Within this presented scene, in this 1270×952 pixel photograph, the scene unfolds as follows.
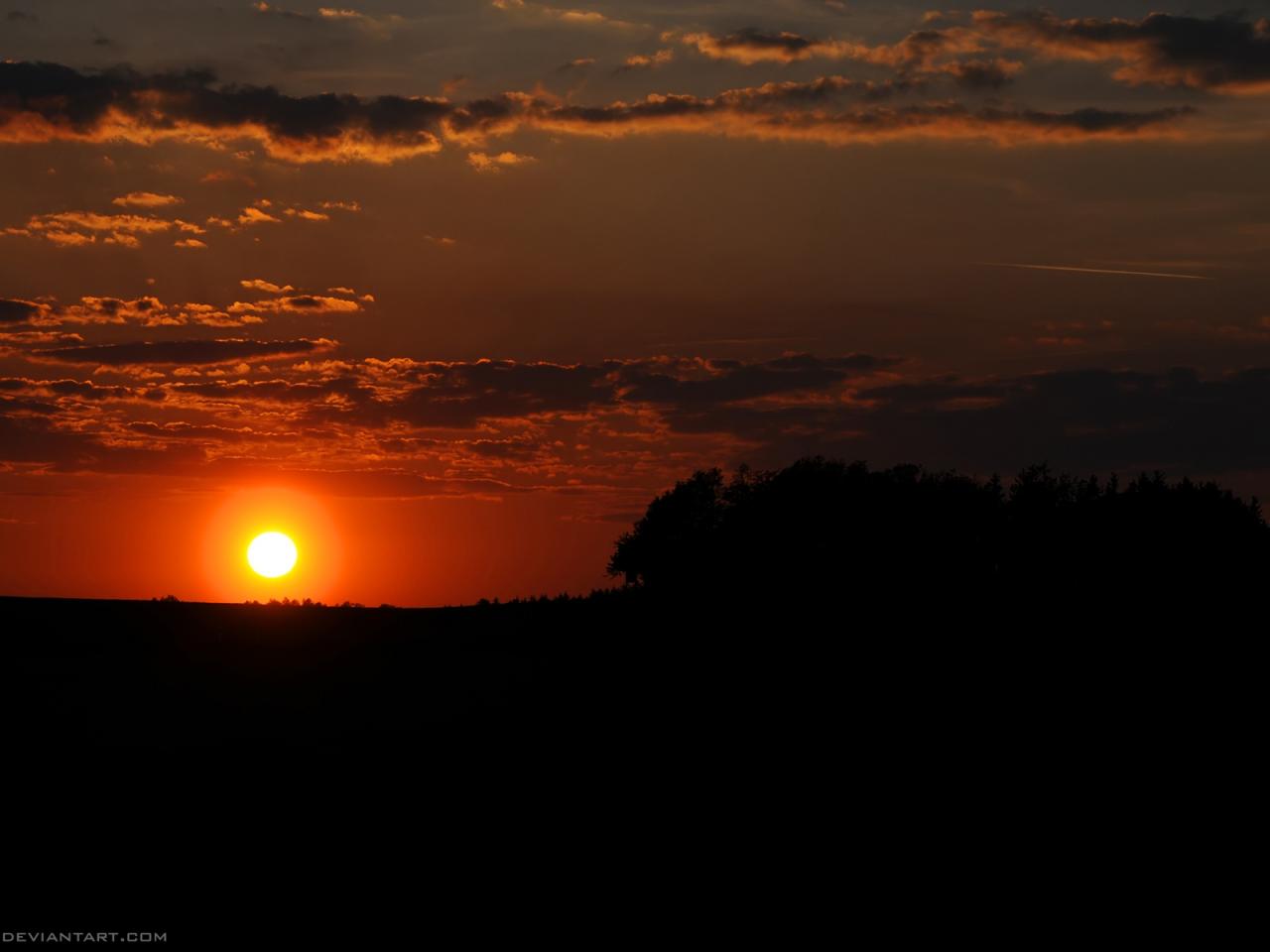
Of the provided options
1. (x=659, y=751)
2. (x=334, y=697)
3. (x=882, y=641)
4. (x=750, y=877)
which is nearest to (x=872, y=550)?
(x=882, y=641)

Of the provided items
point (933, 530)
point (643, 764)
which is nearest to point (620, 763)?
point (643, 764)

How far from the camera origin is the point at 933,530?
102125mm

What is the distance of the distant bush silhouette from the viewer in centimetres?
8775

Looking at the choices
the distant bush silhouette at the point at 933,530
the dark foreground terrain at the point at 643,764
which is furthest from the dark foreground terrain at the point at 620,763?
the distant bush silhouette at the point at 933,530

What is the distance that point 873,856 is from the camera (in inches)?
1144

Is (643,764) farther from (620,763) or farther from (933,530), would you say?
(933,530)

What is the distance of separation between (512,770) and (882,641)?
16232mm

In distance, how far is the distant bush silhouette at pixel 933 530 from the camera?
8775 centimetres

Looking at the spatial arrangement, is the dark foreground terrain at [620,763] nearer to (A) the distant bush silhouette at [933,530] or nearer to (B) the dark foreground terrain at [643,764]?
(B) the dark foreground terrain at [643,764]

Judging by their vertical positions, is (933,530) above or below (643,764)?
above

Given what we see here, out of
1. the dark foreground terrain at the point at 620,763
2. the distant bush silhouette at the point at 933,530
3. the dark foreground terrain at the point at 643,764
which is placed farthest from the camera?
the distant bush silhouette at the point at 933,530

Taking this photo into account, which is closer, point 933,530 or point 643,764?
point 643,764

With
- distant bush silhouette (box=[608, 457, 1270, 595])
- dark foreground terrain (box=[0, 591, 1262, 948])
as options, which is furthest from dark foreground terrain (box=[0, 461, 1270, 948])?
distant bush silhouette (box=[608, 457, 1270, 595])

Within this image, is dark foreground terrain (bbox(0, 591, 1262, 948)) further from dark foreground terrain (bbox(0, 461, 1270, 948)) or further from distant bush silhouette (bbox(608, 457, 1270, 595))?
distant bush silhouette (bbox(608, 457, 1270, 595))
